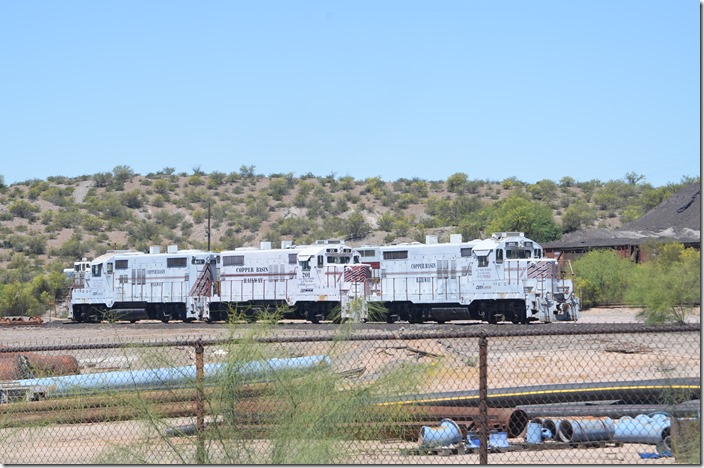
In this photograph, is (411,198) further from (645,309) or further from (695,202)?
(645,309)

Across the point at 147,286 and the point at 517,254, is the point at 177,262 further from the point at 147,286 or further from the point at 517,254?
the point at 517,254

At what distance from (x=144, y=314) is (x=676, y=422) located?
38.2 m

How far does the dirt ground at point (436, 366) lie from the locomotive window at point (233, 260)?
3.50m

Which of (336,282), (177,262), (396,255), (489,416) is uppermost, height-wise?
(396,255)

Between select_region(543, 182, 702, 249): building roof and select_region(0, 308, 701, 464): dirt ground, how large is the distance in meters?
16.7

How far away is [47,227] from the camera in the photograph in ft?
283

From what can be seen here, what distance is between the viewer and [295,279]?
40.8 meters

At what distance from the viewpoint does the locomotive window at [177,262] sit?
43781 millimetres

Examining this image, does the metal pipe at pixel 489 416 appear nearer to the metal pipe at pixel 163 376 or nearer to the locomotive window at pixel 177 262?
the metal pipe at pixel 163 376

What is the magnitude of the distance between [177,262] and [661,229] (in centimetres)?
3585

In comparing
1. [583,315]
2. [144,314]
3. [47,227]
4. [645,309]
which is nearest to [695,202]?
[583,315]

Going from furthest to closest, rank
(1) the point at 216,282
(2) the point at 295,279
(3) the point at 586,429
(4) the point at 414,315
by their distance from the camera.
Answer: (1) the point at 216,282 → (2) the point at 295,279 → (4) the point at 414,315 → (3) the point at 586,429

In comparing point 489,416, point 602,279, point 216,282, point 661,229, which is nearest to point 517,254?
point 216,282

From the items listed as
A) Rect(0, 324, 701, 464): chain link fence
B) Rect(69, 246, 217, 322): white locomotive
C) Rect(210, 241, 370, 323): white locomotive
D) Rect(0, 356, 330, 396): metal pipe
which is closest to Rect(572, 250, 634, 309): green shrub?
Rect(210, 241, 370, 323): white locomotive
